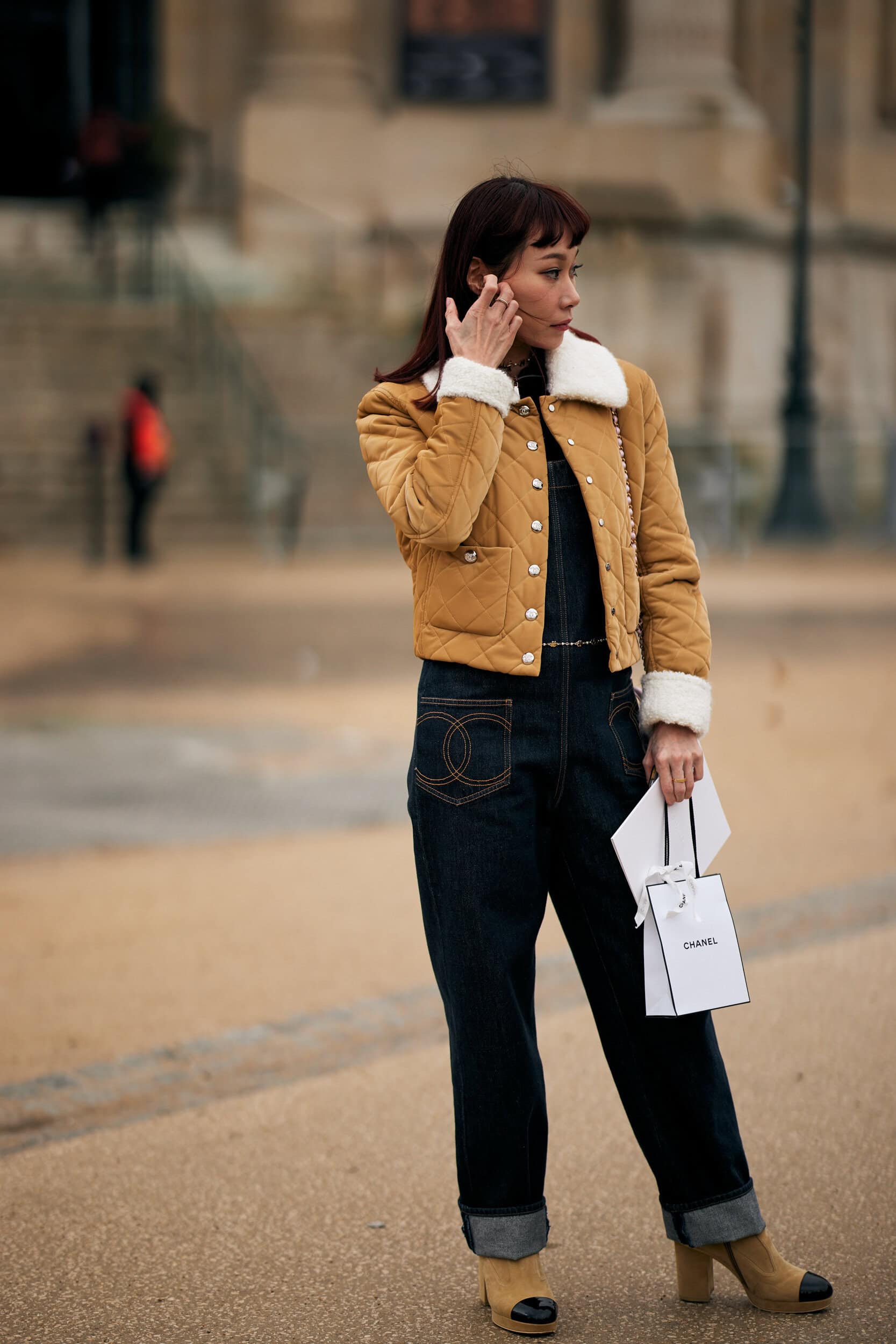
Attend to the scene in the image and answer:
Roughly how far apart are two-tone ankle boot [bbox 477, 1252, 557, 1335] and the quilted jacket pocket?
3.53 feet

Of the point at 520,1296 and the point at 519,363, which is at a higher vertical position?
the point at 519,363

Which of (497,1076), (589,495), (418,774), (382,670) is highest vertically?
(589,495)

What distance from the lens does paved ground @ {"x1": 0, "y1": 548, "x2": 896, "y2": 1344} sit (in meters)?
3.24

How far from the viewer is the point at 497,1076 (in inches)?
120

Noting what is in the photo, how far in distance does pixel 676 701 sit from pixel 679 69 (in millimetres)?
29312

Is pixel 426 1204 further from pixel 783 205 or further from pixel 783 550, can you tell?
pixel 783 205

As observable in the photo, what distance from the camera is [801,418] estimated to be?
25859 millimetres

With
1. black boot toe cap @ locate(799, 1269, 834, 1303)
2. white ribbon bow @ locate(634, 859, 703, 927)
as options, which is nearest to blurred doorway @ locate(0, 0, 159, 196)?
white ribbon bow @ locate(634, 859, 703, 927)

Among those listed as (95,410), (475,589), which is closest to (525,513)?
(475,589)

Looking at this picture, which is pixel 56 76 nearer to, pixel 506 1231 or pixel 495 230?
pixel 495 230

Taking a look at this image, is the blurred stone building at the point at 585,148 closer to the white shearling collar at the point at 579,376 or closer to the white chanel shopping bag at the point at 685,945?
the white shearling collar at the point at 579,376

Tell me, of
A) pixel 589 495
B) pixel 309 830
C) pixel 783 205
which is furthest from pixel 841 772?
pixel 783 205

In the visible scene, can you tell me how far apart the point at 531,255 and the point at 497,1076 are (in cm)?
137

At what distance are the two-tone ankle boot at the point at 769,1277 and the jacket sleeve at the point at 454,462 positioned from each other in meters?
1.30
